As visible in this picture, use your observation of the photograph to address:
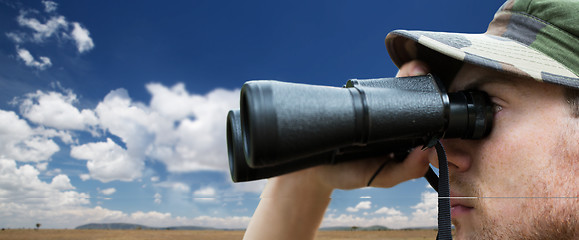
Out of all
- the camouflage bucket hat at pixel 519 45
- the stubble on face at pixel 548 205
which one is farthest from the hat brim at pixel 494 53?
the stubble on face at pixel 548 205

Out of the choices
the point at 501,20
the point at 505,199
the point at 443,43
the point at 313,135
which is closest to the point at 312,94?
the point at 313,135

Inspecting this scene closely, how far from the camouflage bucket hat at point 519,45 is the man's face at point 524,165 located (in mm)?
37

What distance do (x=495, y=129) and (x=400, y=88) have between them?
0.66ft

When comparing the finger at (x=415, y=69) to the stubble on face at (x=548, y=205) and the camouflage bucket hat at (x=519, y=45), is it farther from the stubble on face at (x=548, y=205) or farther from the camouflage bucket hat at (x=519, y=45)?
the stubble on face at (x=548, y=205)

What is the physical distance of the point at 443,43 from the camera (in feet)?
2.10

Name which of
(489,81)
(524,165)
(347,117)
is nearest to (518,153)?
(524,165)

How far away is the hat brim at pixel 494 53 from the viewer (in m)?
0.61

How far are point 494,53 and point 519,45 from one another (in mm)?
113

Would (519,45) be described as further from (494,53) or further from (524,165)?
(524,165)

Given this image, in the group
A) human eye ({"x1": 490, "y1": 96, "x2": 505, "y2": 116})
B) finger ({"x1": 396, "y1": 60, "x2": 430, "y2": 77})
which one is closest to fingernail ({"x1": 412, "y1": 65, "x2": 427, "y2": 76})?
finger ({"x1": 396, "y1": 60, "x2": 430, "y2": 77})

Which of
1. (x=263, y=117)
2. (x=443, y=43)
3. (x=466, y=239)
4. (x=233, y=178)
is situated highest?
(x=443, y=43)

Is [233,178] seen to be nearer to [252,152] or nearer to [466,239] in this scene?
[252,152]

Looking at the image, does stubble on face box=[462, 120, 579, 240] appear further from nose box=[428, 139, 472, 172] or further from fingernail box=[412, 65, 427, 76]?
fingernail box=[412, 65, 427, 76]

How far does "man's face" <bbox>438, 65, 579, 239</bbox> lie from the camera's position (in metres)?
0.62
